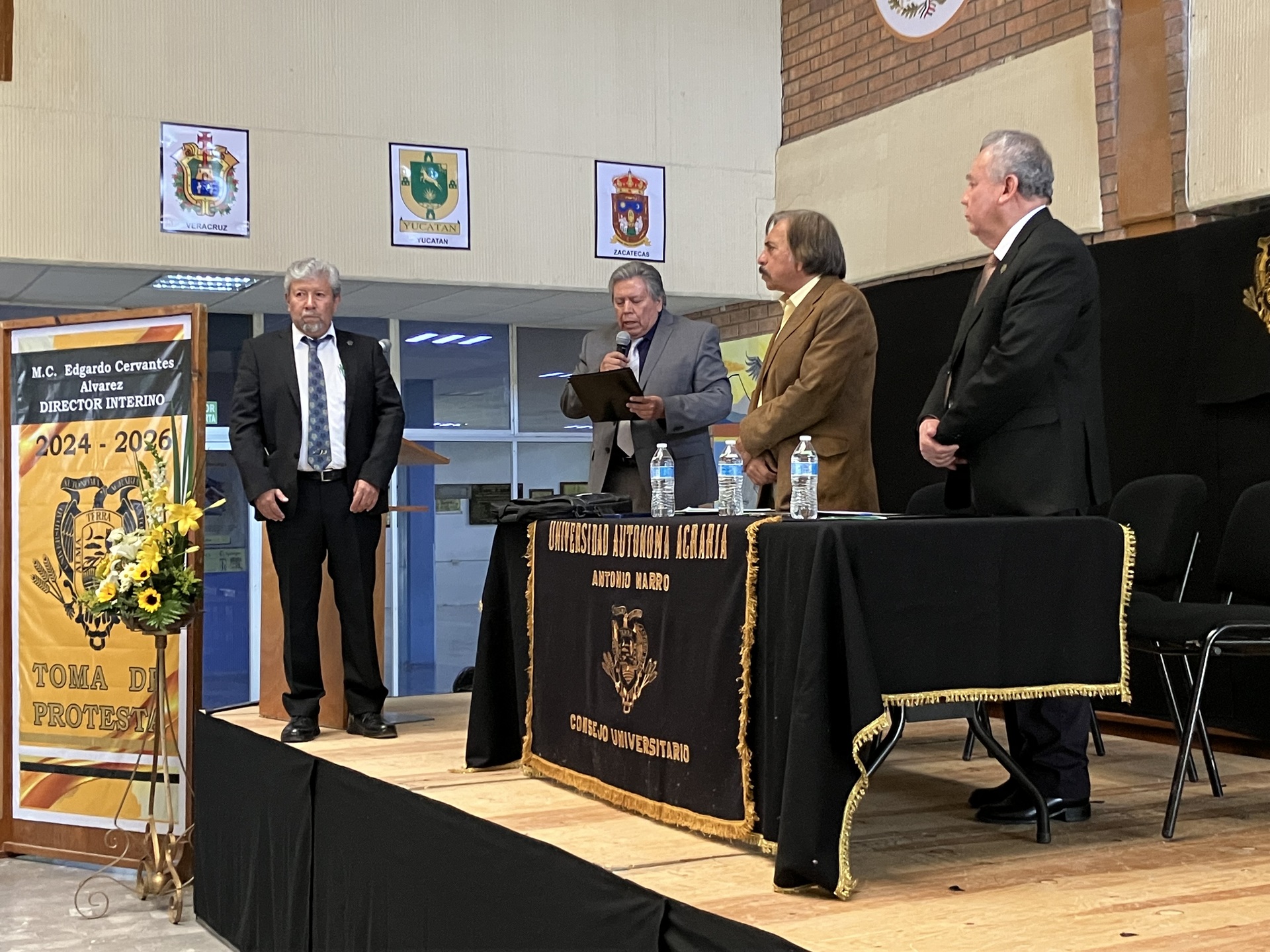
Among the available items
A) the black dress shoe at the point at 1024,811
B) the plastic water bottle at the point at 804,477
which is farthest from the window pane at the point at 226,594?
the black dress shoe at the point at 1024,811

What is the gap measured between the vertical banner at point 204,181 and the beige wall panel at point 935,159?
3.13 metres

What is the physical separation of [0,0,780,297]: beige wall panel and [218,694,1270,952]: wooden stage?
416 centimetres

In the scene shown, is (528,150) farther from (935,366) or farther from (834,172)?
(935,366)

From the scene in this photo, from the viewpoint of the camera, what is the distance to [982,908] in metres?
2.24

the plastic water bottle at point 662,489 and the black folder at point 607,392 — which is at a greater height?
the black folder at point 607,392

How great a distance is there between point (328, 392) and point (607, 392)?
1037 mm

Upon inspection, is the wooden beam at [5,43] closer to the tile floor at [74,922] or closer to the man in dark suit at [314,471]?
the man in dark suit at [314,471]

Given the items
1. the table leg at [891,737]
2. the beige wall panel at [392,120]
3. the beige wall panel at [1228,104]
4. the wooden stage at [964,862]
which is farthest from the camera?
the beige wall panel at [392,120]

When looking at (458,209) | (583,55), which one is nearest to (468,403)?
(458,209)

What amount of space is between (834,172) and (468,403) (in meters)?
2.92

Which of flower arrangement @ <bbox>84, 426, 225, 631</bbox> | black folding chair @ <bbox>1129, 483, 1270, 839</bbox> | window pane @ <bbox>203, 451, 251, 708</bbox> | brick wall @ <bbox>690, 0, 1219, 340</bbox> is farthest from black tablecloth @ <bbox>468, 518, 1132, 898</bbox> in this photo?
window pane @ <bbox>203, 451, 251, 708</bbox>

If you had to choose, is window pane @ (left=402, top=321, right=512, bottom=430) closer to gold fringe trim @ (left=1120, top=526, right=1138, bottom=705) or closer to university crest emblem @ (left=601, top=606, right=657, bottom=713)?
university crest emblem @ (left=601, top=606, right=657, bottom=713)

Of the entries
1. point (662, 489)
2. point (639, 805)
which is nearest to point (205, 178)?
point (662, 489)

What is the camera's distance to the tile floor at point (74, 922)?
13.5 ft
